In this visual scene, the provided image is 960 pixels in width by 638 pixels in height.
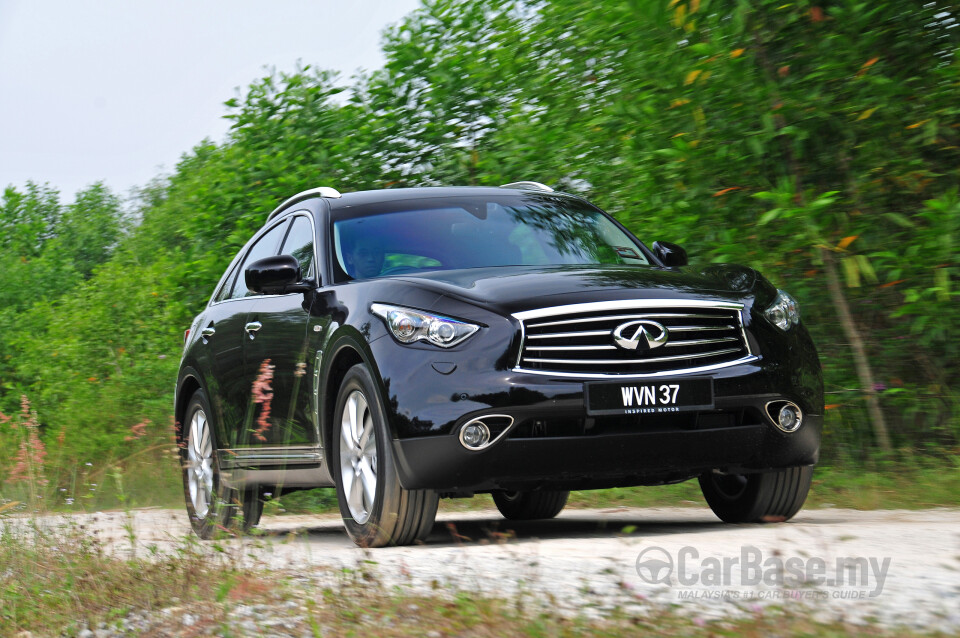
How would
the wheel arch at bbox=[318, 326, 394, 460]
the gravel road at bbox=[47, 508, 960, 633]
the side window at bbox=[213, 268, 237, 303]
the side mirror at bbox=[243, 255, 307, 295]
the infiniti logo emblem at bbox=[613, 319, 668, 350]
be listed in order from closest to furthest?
the gravel road at bbox=[47, 508, 960, 633] → the infiniti logo emblem at bbox=[613, 319, 668, 350] → the wheel arch at bbox=[318, 326, 394, 460] → the side mirror at bbox=[243, 255, 307, 295] → the side window at bbox=[213, 268, 237, 303]

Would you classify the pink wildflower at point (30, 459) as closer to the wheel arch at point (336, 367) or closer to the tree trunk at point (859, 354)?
the wheel arch at point (336, 367)

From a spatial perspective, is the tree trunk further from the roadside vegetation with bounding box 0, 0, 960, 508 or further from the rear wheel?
the rear wheel

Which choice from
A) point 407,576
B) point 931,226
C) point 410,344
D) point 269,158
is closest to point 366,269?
point 410,344

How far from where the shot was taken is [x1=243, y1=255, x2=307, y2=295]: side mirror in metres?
6.64

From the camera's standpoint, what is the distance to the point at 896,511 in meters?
7.22

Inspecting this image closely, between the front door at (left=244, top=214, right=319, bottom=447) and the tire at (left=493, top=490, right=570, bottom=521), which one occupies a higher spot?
the front door at (left=244, top=214, right=319, bottom=447)

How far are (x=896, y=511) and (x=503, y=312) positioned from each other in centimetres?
284

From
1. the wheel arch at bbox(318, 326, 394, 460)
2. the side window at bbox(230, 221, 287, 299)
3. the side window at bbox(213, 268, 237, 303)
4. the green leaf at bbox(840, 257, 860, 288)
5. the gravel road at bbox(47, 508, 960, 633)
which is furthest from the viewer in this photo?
the side window at bbox(213, 268, 237, 303)

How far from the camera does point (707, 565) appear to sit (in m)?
4.71

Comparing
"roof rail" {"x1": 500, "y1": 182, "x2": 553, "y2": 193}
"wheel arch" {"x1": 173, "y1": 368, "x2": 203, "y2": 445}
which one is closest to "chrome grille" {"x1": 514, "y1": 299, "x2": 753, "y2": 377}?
"roof rail" {"x1": 500, "y1": 182, "x2": 553, "y2": 193}

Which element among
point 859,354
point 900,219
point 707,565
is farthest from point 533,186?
point 707,565

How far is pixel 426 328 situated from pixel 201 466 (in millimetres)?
3416

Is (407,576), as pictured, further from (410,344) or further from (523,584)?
(410,344)

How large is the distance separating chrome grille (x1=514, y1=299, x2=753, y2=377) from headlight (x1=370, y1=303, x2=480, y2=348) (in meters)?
0.26
